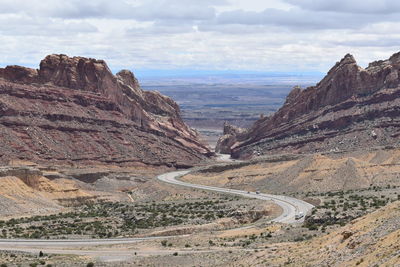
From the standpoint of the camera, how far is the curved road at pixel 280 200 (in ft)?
257

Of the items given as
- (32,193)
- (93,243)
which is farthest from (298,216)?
(32,193)

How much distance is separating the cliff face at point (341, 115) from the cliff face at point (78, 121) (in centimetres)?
1764

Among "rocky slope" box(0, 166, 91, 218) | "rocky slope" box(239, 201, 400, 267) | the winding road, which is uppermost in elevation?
"rocky slope" box(239, 201, 400, 267)

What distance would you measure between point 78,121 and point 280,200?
55575mm

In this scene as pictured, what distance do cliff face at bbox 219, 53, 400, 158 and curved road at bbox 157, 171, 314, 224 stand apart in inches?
1146

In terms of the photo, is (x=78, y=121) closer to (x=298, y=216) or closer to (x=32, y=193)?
(x=32, y=193)

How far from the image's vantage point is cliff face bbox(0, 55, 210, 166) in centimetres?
13088

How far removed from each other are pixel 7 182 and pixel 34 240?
31758mm

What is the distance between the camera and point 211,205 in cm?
9344

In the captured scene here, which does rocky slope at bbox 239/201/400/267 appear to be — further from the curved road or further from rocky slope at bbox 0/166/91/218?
rocky slope at bbox 0/166/91/218

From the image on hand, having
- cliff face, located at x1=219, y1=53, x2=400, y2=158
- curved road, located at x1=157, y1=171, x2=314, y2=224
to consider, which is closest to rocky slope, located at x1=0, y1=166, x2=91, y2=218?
curved road, located at x1=157, y1=171, x2=314, y2=224

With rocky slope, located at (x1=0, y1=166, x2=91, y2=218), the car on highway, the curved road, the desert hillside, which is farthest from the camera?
the desert hillside

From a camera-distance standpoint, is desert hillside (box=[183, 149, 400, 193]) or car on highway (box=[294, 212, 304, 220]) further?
desert hillside (box=[183, 149, 400, 193])

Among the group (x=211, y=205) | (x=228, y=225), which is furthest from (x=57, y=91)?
(x=228, y=225)
